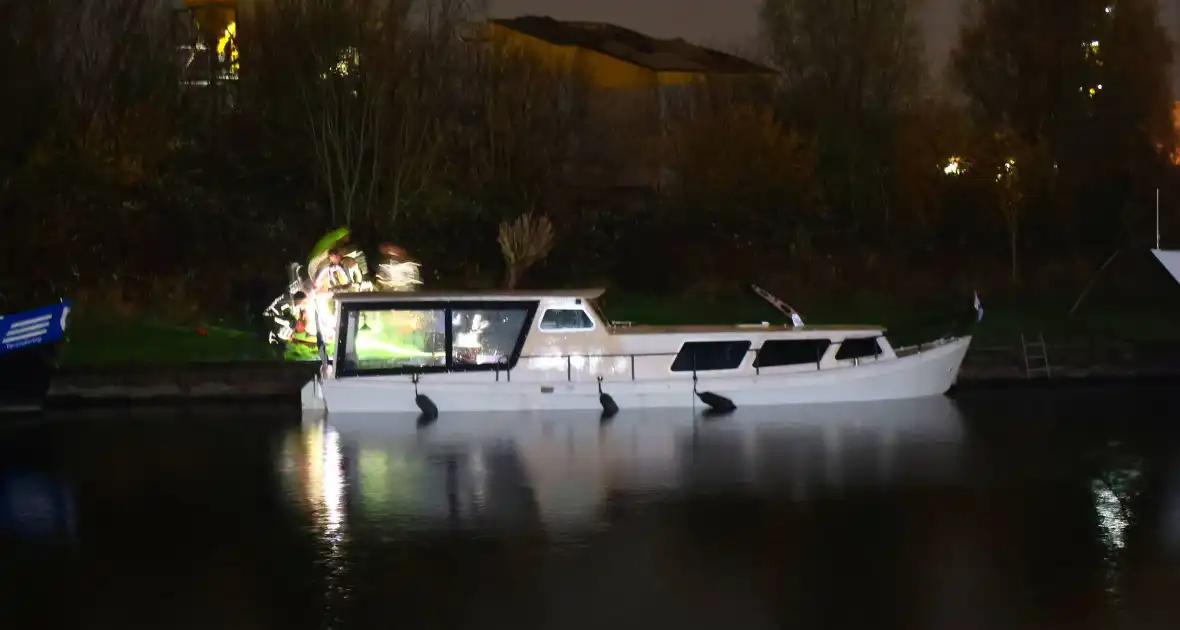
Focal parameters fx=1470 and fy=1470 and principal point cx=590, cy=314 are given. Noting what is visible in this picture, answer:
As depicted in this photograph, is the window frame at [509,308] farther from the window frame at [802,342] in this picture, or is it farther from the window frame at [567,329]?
the window frame at [802,342]

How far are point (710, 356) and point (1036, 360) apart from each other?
327 inches

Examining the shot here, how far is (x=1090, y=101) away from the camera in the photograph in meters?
47.8

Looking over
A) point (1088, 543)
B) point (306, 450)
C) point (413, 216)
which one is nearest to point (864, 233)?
point (413, 216)

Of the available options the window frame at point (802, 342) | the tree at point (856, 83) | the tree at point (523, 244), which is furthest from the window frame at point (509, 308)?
the tree at point (856, 83)

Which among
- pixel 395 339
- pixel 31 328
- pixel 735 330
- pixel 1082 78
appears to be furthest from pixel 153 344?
pixel 1082 78

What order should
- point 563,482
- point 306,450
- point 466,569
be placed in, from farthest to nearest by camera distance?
point 306,450, point 563,482, point 466,569

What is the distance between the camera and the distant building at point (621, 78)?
4572 centimetres

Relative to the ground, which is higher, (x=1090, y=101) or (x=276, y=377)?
(x=1090, y=101)

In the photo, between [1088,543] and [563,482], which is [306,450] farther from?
[1088,543]

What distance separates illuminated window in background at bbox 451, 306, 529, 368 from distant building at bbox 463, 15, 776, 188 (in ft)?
58.5

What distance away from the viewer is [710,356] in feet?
77.8

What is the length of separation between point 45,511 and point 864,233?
3168 cm

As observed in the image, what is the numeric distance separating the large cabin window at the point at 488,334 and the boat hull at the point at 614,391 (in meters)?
0.34

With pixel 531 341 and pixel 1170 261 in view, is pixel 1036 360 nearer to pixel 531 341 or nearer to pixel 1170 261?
pixel 1170 261
